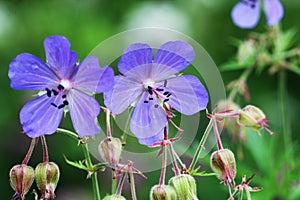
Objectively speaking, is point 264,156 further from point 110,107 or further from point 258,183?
point 110,107

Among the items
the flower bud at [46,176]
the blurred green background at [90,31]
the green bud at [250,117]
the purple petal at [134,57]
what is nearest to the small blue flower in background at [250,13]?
the green bud at [250,117]

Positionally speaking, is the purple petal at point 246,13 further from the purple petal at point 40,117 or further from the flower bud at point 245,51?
the purple petal at point 40,117

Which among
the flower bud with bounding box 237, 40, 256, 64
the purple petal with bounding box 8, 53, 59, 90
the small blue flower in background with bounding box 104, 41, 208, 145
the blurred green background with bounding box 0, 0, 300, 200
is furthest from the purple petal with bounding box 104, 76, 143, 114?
the blurred green background with bounding box 0, 0, 300, 200

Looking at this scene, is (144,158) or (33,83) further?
Result: (144,158)

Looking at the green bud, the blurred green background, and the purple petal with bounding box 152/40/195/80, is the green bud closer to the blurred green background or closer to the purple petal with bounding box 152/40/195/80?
the purple petal with bounding box 152/40/195/80

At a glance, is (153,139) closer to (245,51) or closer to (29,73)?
(29,73)

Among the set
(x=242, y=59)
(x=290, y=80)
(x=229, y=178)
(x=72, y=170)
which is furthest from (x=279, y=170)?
(x=290, y=80)

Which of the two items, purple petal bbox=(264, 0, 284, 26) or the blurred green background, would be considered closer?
purple petal bbox=(264, 0, 284, 26)
